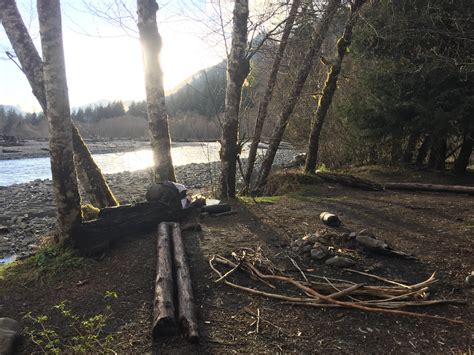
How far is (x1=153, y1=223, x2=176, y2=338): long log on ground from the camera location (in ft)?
10.3

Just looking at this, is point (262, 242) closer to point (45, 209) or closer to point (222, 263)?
point (222, 263)

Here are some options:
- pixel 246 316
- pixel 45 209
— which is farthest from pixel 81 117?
pixel 246 316

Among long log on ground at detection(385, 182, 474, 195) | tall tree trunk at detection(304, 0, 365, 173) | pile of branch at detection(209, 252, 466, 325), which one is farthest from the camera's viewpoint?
tall tree trunk at detection(304, 0, 365, 173)

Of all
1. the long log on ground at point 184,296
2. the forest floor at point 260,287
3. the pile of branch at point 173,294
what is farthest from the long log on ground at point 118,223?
the long log on ground at point 184,296

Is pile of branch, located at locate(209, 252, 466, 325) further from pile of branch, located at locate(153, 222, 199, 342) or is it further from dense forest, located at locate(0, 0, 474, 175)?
dense forest, located at locate(0, 0, 474, 175)

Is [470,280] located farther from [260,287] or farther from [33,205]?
[33,205]

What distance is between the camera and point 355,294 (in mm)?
3756

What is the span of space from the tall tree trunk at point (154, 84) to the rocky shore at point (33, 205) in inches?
94.2

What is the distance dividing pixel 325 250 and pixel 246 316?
1.67 metres

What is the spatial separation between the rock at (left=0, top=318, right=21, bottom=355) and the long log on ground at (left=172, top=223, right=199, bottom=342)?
1.44 m

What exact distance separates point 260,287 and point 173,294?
955mm

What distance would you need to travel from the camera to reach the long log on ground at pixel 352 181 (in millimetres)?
9805

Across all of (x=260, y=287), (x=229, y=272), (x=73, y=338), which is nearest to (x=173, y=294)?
(x=229, y=272)

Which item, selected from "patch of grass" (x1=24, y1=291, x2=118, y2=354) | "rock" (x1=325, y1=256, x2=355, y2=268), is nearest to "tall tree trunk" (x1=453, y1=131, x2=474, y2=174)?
"rock" (x1=325, y1=256, x2=355, y2=268)
